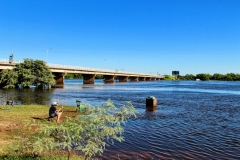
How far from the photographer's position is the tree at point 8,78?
65.4m

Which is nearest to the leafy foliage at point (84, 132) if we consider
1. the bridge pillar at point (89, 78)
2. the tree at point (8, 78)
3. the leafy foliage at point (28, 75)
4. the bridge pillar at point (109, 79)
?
the tree at point (8, 78)

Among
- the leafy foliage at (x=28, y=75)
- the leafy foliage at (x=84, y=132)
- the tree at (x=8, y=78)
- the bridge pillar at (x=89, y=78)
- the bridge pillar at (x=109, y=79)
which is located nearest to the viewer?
the leafy foliage at (x=84, y=132)

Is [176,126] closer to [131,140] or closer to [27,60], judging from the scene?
[131,140]

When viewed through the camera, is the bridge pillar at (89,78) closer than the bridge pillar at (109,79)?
Yes

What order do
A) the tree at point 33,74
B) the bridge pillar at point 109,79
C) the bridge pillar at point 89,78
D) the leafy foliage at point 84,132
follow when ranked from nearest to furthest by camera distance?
the leafy foliage at point 84,132 < the tree at point 33,74 < the bridge pillar at point 89,78 < the bridge pillar at point 109,79

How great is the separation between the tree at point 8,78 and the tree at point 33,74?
69.1 inches

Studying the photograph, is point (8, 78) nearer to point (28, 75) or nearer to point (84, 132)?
point (28, 75)

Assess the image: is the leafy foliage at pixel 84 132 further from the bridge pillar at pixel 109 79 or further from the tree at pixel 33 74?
the bridge pillar at pixel 109 79

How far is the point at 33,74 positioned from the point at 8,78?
714 cm

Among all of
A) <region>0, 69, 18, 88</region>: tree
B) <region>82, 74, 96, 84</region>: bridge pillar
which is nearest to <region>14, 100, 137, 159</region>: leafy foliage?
<region>0, 69, 18, 88</region>: tree

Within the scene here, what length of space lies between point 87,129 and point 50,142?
48.4 inches

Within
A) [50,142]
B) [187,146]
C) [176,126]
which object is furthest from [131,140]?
[50,142]

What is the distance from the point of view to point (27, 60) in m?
72.4

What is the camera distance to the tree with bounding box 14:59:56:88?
67938mm
